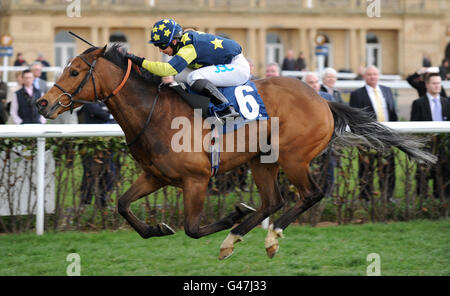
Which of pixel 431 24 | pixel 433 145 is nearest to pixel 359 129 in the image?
pixel 433 145

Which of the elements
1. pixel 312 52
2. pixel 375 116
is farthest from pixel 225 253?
pixel 312 52

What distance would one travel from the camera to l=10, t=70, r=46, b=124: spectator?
315 inches

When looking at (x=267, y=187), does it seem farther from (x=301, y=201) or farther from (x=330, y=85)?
(x=330, y=85)

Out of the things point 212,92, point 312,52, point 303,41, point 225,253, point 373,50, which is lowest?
point 225,253

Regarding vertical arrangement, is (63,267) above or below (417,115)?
below

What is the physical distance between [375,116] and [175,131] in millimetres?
2805

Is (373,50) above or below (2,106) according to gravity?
above

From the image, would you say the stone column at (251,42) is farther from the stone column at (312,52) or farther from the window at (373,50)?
the window at (373,50)

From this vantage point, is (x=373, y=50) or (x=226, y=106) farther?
(x=373, y=50)

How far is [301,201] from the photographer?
17.0 feet

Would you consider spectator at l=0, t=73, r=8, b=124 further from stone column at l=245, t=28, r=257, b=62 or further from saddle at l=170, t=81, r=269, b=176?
stone column at l=245, t=28, r=257, b=62

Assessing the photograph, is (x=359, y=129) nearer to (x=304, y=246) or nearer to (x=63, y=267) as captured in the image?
(x=304, y=246)
